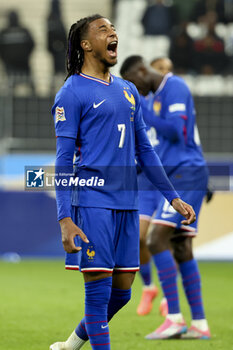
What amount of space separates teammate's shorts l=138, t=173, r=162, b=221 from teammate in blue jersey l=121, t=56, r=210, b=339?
0.65 metres

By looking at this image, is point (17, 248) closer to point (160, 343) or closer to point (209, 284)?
point (209, 284)

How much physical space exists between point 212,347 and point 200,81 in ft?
33.1

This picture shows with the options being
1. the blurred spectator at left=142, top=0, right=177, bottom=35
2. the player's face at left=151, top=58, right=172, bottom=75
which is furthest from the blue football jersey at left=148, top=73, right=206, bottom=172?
the blurred spectator at left=142, top=0, right=177, bottom=35

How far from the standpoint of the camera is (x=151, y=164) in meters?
3.92

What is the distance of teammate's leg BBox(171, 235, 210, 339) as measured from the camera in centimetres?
529

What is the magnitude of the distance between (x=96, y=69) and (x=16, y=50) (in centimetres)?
1107

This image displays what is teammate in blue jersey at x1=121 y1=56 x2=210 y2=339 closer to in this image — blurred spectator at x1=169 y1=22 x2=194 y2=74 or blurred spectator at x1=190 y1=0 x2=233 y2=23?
blurred spectator at x1=169 y1=22 x2=194 y2=74

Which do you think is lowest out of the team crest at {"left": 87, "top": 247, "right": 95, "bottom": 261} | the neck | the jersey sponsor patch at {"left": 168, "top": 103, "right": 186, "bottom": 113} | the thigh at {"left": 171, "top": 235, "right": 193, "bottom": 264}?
the thigh at {"left": 171, "top": 235, "right": 193, "bottom": 264}

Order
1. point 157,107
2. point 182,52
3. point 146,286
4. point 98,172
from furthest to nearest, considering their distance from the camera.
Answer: point 182,52
point 146,286
point 157,107
point 98,172

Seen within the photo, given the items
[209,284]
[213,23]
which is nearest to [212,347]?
[209,284]

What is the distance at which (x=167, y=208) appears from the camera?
17.8ft

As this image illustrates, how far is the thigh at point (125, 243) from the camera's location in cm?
371

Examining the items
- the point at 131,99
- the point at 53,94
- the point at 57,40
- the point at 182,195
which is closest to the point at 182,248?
the point at 182,195

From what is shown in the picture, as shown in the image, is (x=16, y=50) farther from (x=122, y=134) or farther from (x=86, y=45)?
(x=122, y=134)
